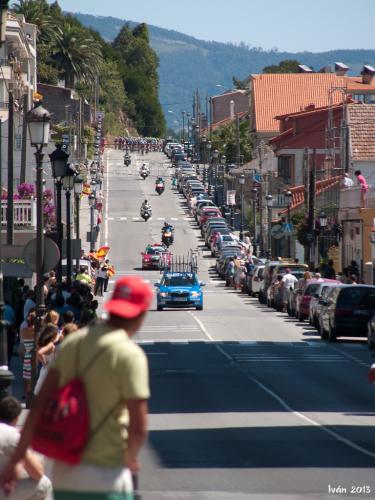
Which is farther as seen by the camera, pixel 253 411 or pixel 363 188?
pixel 363 188

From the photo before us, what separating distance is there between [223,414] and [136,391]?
48.9ft

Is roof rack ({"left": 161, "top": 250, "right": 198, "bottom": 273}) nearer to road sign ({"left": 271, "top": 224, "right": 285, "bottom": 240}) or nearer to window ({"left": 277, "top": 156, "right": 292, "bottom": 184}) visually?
road sign ({"left": 271, "top": 224, "right": 285, "bottom": 240})

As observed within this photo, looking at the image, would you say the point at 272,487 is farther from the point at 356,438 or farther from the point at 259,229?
the point at 259,229

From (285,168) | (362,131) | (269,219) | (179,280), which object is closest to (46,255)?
(179,280)

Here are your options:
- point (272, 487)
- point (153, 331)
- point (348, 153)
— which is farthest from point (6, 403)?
point (348, 153)

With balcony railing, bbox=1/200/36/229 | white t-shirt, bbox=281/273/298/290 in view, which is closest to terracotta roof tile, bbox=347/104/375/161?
white t-shirt, bbox=281/273/298/290

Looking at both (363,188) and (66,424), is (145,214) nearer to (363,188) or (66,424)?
(363,188)

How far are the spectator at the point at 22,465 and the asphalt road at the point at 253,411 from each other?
13.8ft

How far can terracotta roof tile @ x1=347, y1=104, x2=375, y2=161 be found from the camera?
87.6 metres

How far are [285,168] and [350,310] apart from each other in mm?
79344

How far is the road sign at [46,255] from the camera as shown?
2455cm

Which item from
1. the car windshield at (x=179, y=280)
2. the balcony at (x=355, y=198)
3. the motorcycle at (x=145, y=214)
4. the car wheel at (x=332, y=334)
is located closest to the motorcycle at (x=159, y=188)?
the motorcycle at (x=145, y=214)

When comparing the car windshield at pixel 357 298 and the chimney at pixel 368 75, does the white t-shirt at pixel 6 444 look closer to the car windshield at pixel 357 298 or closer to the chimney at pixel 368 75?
the car windshield at pixel 357 298

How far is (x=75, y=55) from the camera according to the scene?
138500 millimetres
